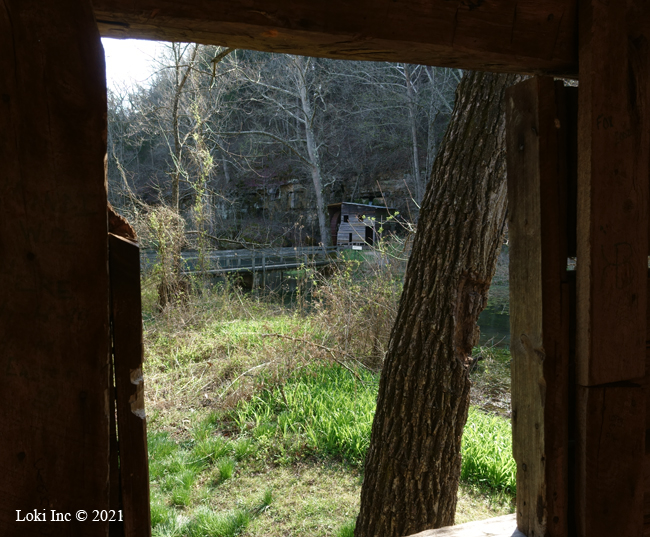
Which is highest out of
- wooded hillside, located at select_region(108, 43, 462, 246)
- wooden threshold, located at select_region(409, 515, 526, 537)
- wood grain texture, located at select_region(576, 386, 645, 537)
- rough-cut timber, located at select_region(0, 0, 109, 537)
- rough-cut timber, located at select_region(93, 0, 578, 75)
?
wooded hillside, located at select_region(108, 43, 462, 246)

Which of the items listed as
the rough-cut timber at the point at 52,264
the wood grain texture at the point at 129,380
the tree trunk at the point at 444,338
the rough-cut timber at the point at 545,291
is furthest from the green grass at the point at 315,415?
the rough-cut timber at the point at 52,264

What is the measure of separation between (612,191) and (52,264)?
130 centimetres

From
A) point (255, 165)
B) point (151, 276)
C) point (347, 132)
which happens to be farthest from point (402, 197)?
Result: point (151, 276)

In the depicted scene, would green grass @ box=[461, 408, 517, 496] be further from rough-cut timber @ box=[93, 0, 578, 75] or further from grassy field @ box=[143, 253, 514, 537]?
rough-cut timber @ box=[93, 0, 578, 75]

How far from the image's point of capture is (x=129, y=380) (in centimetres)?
109

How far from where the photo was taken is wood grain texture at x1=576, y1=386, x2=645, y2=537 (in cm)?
132

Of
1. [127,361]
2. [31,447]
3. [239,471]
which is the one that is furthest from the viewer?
[239,471]

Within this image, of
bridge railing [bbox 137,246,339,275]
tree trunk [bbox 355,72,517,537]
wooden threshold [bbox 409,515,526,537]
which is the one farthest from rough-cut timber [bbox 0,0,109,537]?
bridge railing [bbox 137,246,339,275]

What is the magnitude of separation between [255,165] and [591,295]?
28.5 m

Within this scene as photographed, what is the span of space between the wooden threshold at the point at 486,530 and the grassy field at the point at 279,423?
93.6 inches

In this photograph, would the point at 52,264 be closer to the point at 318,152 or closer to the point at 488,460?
the point at 488,460

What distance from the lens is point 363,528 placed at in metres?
3.20

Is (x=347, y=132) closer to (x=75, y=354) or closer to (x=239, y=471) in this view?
(x=239, y=471)

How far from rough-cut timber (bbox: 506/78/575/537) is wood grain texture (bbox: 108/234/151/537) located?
1001mm
